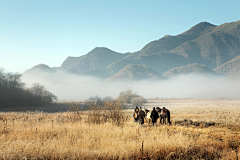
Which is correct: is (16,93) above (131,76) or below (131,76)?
below

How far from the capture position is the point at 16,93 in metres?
36.7

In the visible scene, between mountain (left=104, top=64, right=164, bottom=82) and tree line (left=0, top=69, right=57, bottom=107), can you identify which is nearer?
tree line (left=0, top=69, right=57, bottom=107)

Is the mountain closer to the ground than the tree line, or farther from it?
farther from it

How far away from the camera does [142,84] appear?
171625mm

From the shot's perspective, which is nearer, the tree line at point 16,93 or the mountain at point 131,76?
the tree line at point 16,93

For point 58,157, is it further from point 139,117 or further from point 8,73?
point 8,73

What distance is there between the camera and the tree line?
34688 millimetres

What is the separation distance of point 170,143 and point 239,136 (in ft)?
16.0

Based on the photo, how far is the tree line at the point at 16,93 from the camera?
34.7 metres

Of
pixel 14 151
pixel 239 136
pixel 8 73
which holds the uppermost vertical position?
pixel 8 73

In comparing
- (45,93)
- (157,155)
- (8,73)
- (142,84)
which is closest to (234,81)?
(142,84)

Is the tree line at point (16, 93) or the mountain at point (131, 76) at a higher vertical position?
the mountain at point (131, 76)

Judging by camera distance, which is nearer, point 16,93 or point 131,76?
point 16,93

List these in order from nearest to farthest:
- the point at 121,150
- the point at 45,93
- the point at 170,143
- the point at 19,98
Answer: the point at 121,150
the point at 170,143
the point at 19,98
the point at 45,93
